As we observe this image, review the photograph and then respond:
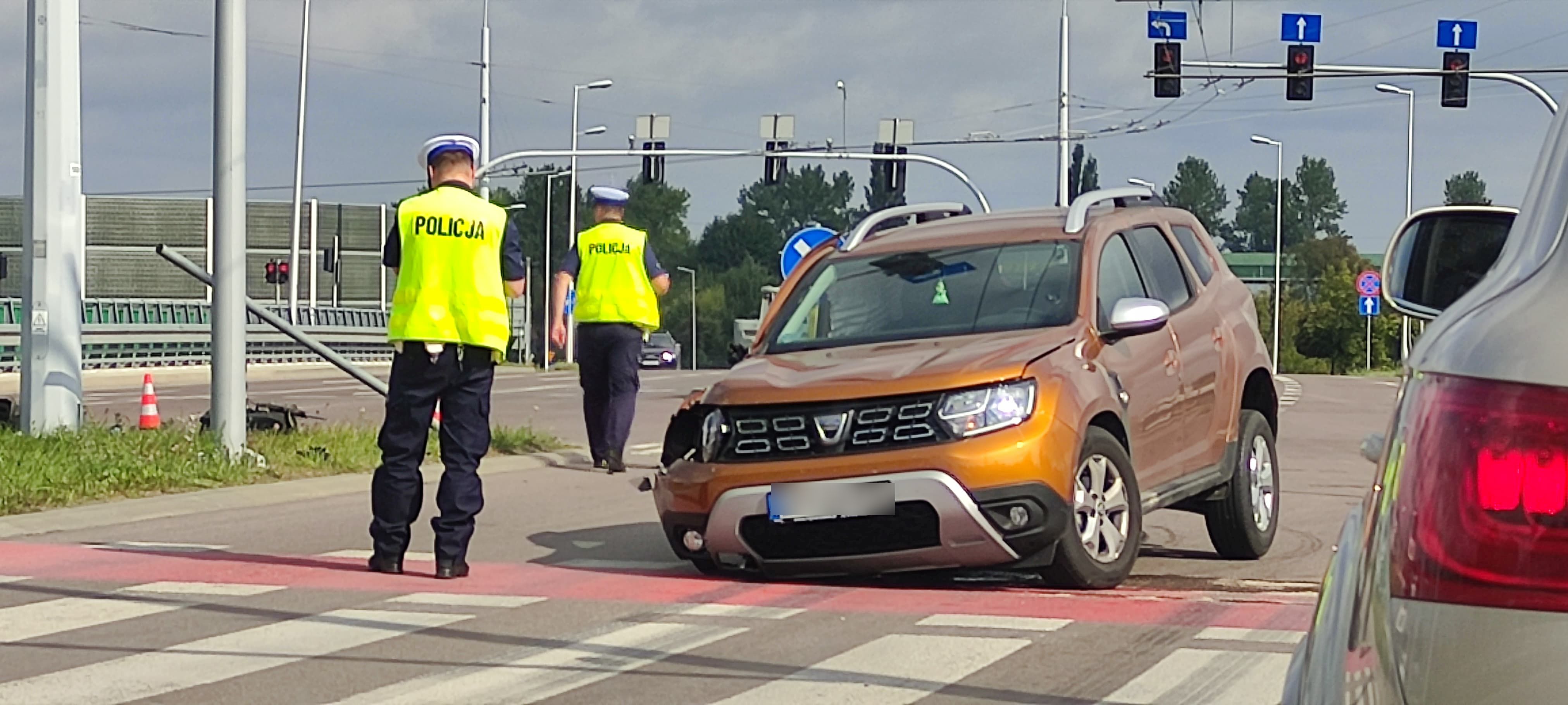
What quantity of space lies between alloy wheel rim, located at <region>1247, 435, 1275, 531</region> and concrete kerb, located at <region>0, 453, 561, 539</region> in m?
5.20

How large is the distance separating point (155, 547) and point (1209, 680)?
561cm

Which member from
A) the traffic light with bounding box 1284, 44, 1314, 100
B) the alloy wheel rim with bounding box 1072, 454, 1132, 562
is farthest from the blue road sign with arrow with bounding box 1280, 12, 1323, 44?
the alloy wheel rim with bounding box 1072, 454, 1132, 562

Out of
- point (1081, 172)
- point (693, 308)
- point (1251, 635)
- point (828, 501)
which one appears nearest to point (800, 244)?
point (828, 501)

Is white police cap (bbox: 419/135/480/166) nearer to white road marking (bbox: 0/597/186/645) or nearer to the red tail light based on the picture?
white road marking (bbox: 0/597/186/645)

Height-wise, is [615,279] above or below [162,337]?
above

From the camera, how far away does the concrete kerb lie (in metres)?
10.9

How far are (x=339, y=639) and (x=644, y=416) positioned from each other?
16.5 meters

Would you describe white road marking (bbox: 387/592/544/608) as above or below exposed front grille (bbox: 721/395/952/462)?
below

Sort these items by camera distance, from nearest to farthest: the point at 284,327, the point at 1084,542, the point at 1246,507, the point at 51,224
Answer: the point at 1084,542 < the point at 1246,507 < the point at 51,224 < the point at 284,327

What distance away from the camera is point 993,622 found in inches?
297

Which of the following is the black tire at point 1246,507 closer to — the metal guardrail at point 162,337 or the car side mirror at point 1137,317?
the car side mirror at point 1137,317

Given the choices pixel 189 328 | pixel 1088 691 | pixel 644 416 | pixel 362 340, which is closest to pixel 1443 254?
pixel 1088 691

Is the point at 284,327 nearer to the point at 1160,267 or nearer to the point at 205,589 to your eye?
the point at 205,589

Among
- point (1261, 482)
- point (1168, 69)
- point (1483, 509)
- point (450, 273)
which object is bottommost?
point (1261, 482)
